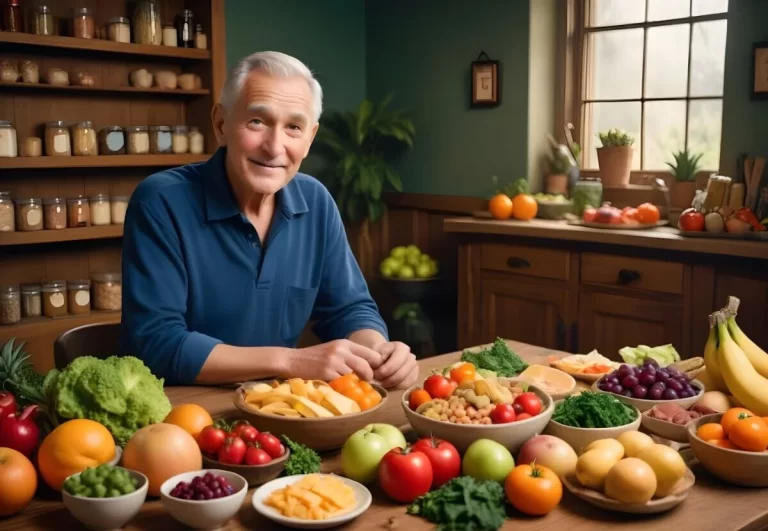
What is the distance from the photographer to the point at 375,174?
4508mm

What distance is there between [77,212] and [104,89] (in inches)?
21.7

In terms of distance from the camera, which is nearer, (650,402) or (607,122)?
(650,402)

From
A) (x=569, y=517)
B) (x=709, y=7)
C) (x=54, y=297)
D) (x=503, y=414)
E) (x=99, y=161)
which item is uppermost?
(x=709, y=7)

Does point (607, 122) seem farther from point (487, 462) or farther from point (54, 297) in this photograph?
point (487, 462)

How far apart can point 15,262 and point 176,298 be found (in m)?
2.19

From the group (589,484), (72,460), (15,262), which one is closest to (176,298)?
(72,460)

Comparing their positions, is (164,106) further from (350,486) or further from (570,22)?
(350,486)

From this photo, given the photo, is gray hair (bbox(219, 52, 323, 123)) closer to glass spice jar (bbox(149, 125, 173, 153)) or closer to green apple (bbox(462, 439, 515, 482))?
green apple (bbox(462, 439, 515, 482))

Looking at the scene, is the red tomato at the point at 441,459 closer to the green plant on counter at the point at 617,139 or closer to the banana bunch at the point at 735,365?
the banana bunch at the point at 735,365

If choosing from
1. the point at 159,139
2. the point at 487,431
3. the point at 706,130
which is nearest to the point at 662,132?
the point at 706,130

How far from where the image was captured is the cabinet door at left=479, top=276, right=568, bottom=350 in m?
3.69

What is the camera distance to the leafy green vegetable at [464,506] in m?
1.13

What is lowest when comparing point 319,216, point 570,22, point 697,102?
point 319,216

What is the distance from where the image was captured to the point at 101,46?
3.61 metres
